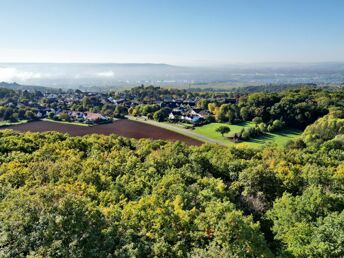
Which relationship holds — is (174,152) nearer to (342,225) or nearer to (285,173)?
(285,173)

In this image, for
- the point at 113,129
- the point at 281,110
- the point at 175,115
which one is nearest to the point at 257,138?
the point at 281,110

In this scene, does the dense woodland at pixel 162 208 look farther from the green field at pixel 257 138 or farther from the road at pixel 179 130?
the road at pixel 179 130

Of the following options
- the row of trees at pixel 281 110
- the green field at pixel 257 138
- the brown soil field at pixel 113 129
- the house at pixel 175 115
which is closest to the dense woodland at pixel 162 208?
the green field at pixel 257 138

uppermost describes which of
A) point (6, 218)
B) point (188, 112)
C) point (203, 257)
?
point (6, 218)

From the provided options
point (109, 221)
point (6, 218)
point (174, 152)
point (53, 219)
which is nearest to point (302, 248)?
point (109, 221)

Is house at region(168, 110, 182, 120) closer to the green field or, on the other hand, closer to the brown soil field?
the brown soil field

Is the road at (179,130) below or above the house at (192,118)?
below
